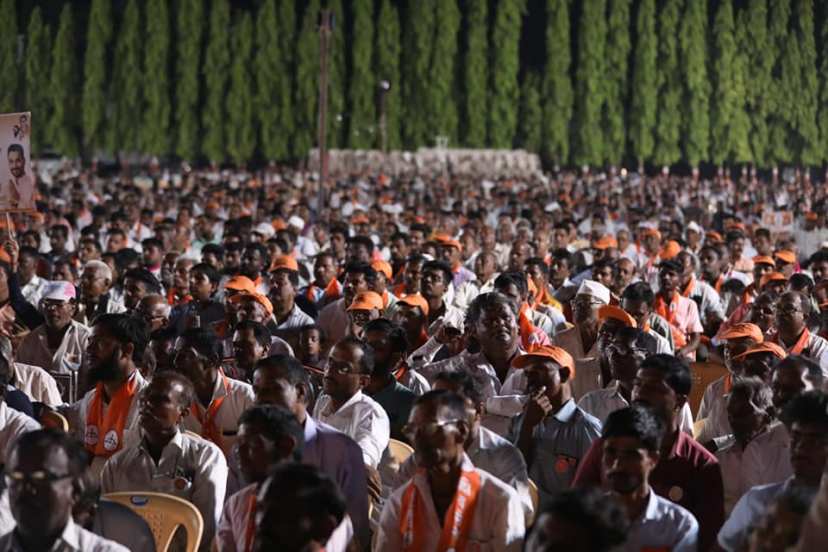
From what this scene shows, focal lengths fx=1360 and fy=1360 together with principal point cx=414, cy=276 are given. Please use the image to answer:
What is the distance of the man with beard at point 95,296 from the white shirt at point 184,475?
4697 millimetres

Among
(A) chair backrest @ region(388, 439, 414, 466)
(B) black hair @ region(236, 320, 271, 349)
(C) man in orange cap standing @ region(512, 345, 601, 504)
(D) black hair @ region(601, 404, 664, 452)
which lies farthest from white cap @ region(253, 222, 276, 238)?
(D) black hair @ region(601, 404, 664, 452)

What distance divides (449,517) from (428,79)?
3480cm

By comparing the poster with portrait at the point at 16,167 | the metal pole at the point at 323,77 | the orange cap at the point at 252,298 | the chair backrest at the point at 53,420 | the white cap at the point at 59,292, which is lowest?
the chair backrest at the point at 53,420

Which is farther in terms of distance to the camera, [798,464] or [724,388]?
[724,388]

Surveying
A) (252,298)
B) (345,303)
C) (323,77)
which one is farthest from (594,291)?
(323,77)

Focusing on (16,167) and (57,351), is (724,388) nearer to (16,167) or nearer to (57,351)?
(57,351)

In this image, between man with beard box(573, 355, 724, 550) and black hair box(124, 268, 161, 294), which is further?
black hair box(124, 268, 161, 294)

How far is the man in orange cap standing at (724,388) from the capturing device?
6609mm

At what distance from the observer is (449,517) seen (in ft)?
14.9

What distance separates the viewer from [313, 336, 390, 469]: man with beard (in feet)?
19.1

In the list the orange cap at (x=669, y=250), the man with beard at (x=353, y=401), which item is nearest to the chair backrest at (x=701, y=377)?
the man with beard at (x=353, y=401)

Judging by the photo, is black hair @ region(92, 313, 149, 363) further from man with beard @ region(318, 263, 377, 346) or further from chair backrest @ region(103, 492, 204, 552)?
man with beard @ region(318, 263, 377, 346)

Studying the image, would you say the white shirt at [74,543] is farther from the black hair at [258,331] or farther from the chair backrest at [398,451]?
the black hair at [258,331]

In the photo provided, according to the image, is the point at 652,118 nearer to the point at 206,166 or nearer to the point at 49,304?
the point at 206,166
